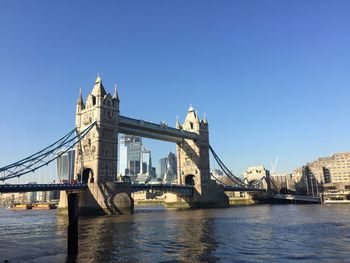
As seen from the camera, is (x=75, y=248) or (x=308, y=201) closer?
(x=75, y=248)

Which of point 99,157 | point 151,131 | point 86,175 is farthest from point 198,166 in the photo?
point 99,157

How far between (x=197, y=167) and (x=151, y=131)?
961 inches

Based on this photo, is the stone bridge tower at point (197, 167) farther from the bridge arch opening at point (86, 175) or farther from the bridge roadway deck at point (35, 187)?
the bridge roadway deck at point (35, 187)

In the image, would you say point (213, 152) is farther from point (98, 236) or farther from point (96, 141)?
point (98, 236)

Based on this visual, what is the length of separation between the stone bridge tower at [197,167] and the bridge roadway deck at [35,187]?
156ft

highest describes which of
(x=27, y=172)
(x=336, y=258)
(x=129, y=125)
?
(x=129, y=125)

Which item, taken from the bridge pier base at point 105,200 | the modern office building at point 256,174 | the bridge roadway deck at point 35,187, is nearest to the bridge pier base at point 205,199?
the bridge pier base at point 105,200

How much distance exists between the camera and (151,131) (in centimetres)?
10538

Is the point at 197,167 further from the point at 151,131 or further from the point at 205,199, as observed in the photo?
the point at 151,131

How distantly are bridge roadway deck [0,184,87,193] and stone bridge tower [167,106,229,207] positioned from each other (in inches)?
1867

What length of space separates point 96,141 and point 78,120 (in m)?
10.8

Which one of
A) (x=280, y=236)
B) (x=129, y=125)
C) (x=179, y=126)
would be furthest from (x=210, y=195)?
(x=280, y=236)

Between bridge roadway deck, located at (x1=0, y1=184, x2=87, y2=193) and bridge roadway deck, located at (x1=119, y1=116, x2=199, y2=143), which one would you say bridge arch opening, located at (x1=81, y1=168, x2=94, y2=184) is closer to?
bridge roadway deck, located at (x1=0, y1=184, x2=87, y2=193)

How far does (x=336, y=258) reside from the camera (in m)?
24.1
